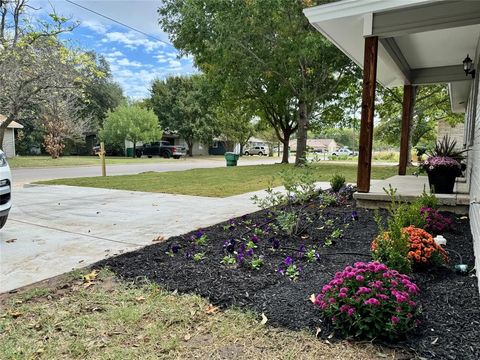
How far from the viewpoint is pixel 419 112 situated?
770 inches

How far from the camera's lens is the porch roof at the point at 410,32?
441cm

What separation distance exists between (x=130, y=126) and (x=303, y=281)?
96.9 ft

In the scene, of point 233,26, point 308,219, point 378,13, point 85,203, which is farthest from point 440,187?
point 233,26

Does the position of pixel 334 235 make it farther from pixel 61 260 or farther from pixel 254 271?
pixel 61 260

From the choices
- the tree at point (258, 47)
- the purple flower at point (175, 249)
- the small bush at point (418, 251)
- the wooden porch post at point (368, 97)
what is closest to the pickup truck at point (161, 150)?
the tree at point (258, 47)

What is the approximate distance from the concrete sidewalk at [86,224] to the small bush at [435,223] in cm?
265

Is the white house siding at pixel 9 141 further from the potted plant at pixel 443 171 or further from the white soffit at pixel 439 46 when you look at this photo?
the potted plant at pixel 443 171

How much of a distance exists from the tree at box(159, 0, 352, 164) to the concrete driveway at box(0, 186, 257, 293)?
6.46 metres

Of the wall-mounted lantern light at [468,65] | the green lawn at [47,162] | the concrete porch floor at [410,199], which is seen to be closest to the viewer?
the concrete porch floor at [410,199]

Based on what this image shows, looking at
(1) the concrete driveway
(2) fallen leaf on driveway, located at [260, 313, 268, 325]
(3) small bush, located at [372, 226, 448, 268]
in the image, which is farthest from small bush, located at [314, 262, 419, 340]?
(1) the concrete driveway

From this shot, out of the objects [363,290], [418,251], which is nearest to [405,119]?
[418,251]

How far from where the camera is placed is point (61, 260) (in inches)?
133

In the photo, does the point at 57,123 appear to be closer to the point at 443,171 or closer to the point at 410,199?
the point at 410,199

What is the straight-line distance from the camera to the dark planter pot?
16.8 feet
